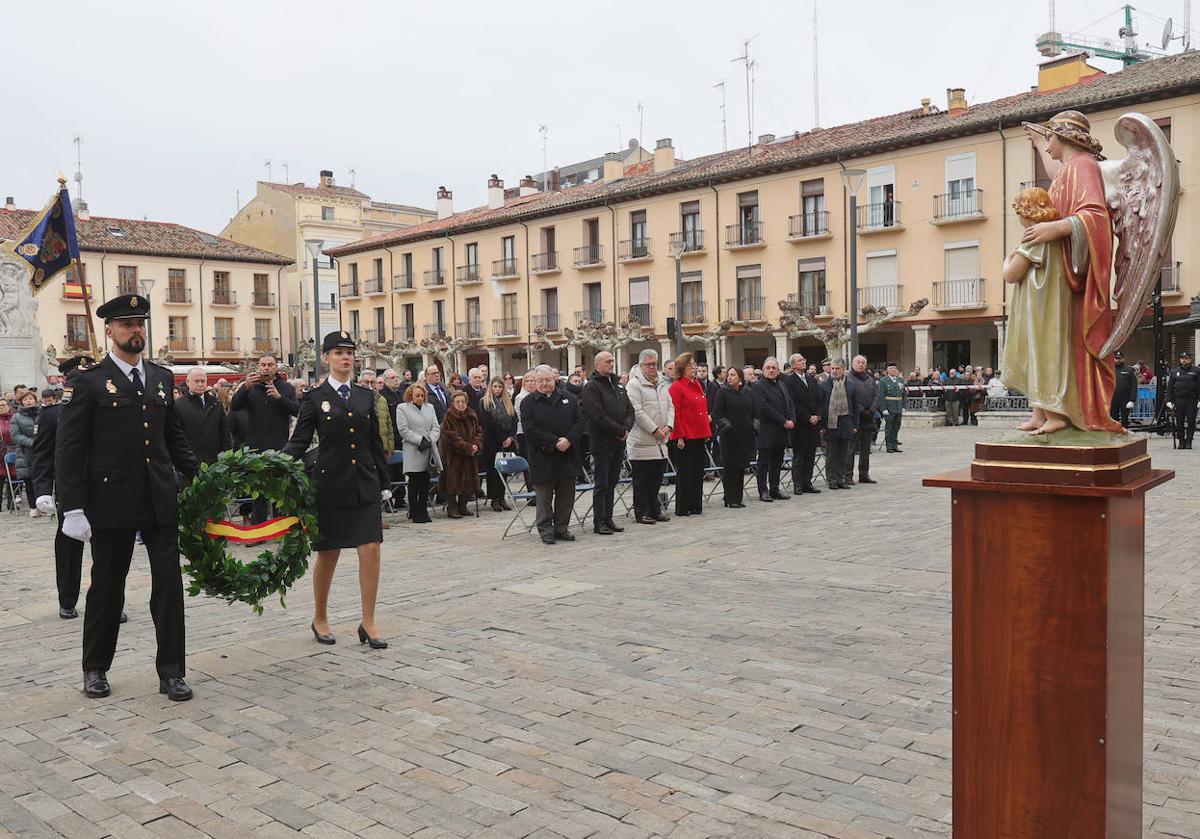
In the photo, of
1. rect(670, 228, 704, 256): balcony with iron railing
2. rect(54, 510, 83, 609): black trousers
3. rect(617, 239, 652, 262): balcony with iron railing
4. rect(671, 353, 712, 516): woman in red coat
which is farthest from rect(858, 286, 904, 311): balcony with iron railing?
rect(54, 510, 83, 609): black trousers

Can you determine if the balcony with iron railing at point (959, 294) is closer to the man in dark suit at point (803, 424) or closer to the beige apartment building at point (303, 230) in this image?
the man in dark suit at point (803, 424)

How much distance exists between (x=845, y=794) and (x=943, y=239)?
1368 inches

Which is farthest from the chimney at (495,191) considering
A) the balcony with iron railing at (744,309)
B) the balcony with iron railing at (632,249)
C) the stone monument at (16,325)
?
the stone monument at (16,325)

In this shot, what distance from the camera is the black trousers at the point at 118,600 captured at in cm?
543

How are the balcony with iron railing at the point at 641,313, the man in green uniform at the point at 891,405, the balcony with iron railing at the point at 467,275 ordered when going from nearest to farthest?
1. the man in green uniform at the point at 891,405
2. the balcony with iron railing at the point at 641,313
3. the balcony with iron railing at the point at 467,275

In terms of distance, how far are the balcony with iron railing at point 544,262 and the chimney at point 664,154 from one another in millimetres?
6576

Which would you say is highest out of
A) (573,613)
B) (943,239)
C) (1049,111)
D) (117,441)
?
(1049,111)

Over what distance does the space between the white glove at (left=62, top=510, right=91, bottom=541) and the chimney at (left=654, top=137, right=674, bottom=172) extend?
45445mm

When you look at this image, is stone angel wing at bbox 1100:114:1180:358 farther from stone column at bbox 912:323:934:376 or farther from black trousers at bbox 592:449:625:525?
stone column at bbox 912:323:934:376

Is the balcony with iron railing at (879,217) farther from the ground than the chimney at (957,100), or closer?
closer

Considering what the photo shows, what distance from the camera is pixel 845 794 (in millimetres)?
3949

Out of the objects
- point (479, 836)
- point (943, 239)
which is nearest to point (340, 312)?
point (943, 239)

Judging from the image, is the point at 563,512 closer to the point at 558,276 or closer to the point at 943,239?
the point at 943,239

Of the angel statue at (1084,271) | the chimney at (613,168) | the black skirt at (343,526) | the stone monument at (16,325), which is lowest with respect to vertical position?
the black skirt at (343,526)
